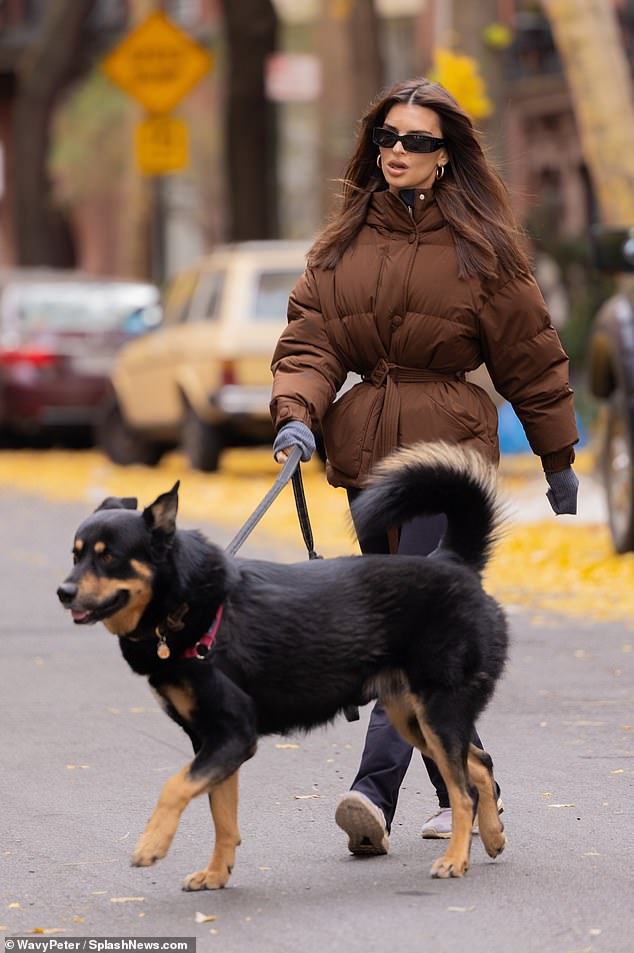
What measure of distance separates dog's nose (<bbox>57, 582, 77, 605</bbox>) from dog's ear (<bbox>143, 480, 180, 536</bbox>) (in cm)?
25

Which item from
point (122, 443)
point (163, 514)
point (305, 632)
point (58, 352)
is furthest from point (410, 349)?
point (58, 352)

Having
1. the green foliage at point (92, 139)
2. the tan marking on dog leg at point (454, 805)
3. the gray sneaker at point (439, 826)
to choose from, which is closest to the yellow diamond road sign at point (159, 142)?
the gray sneaker at point (439, 826)

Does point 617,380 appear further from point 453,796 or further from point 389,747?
point 453,796

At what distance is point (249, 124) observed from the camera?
24.8 metres

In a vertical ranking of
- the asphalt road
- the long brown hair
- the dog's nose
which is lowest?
the asphalt road

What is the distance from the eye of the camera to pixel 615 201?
15.8 meters

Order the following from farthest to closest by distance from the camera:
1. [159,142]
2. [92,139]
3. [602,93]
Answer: [92,139] → [159,142] → [602,93]

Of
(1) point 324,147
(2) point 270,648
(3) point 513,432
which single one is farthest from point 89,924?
(1) point 324,147

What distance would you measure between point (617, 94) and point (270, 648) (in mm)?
10930

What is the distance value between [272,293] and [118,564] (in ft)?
45.1

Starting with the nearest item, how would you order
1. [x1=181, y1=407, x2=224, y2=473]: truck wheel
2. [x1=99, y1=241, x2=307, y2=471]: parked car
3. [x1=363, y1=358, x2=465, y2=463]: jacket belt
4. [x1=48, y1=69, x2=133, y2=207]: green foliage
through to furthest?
1. [x1=363, y1=358, x2=465, y2=463]: jacket belt
2. [x1=99, y1=241, x2=307, y2=471]: parked car
3. [x1=181, y1=407, x2=224, y2=473]: truck wheel
4. [x1=48, y1=69, x2=133, y2=207]: green foliage

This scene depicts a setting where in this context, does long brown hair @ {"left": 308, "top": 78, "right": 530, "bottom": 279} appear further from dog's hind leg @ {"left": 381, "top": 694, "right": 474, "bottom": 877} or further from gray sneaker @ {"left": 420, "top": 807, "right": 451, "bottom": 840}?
gray sneaker @ {"left": 420, "top": 807, "right": 451, "bottom": 840}

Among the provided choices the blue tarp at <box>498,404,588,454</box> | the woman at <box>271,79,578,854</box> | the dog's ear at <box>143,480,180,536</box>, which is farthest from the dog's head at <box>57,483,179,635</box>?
the blue tarp at <box>498,404,588,454</box>

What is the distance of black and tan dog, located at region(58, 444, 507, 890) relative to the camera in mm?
5531
